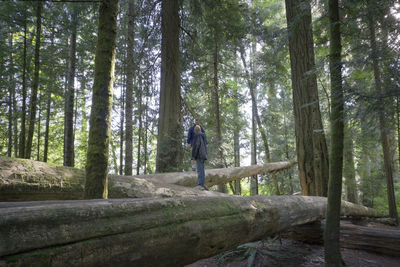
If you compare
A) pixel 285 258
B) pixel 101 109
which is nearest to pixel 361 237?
pixel 285 258

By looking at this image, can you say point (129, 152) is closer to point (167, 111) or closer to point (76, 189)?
point (167, 111)

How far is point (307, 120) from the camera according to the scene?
22.8ft

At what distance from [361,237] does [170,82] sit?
7.86 m

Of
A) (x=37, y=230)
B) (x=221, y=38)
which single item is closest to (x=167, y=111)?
(x=221, y=38)

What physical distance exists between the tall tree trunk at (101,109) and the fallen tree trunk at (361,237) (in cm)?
410

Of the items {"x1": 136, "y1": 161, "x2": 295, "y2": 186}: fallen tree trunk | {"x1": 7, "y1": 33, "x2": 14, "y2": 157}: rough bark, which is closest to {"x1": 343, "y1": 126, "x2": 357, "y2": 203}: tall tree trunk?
{"x1": 136, "y1": 161, "x2": 295, "y2": 186}: fallen tree trunk

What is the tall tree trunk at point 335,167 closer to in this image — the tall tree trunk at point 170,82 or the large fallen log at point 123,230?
the large fallen log at point 123,230

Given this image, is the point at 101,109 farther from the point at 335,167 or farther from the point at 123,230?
the point at 335,167

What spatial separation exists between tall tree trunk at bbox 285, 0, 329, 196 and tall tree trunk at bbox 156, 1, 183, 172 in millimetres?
4351

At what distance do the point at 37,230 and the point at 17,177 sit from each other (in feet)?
9.22

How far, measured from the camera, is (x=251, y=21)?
1121 centimetres

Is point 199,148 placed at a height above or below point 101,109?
below

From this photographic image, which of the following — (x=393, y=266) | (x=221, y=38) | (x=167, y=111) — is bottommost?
(x=393, y=266)

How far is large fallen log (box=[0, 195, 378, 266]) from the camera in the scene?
4.99 ft
